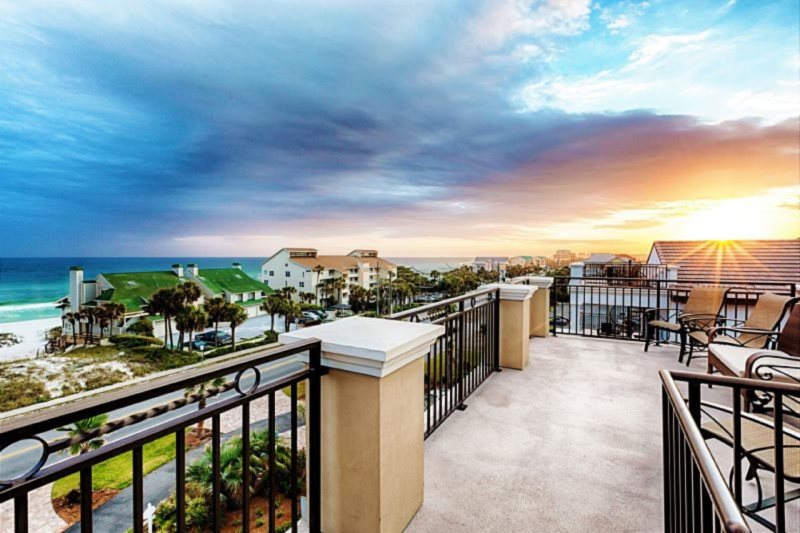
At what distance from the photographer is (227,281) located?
101ft

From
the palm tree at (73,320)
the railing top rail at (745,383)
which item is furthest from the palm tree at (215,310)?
the railing top rail at (745,383)

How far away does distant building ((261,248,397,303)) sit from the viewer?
38125 mm

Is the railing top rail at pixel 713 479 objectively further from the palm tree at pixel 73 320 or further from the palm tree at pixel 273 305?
the palm tree at pixel 273 305

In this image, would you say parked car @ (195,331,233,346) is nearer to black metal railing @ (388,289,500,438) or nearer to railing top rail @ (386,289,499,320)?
black metal railing @ (388,289,500,438)

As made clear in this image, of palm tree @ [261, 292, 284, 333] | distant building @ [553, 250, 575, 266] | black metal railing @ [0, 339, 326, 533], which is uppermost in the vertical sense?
distant building @ [553, 250, 575, 266]

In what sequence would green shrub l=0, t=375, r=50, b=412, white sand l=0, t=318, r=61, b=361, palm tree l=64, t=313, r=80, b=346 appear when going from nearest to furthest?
green shrub l=0, t=375, r=50, b=412, palm tree l=64, t=313, r=80, b=346, white sand l=0, t=318, r=61, b=361

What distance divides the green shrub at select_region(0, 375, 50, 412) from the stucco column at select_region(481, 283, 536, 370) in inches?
769

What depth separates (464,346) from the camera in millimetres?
3197

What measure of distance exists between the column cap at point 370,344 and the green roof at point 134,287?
83.0 feet

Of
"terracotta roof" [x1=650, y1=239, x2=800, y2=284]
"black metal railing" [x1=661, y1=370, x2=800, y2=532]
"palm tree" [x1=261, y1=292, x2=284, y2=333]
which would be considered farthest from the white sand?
"terracotta roof" [x1=650, y1=239, x2=800, y2=284]

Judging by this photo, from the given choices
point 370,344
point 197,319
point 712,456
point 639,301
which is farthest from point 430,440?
point 197,319

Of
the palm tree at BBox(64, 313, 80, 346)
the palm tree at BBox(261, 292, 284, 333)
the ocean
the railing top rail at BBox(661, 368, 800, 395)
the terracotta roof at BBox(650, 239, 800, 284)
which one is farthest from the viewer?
the palm tree at BBox(261, 292, 284, 333)

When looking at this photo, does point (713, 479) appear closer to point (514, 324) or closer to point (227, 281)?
point (514, 324)

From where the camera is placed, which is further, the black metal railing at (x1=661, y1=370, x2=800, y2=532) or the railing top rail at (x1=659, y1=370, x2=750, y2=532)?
the black metal railing at (x1=661, y1=370, x2=800, y2=532)
